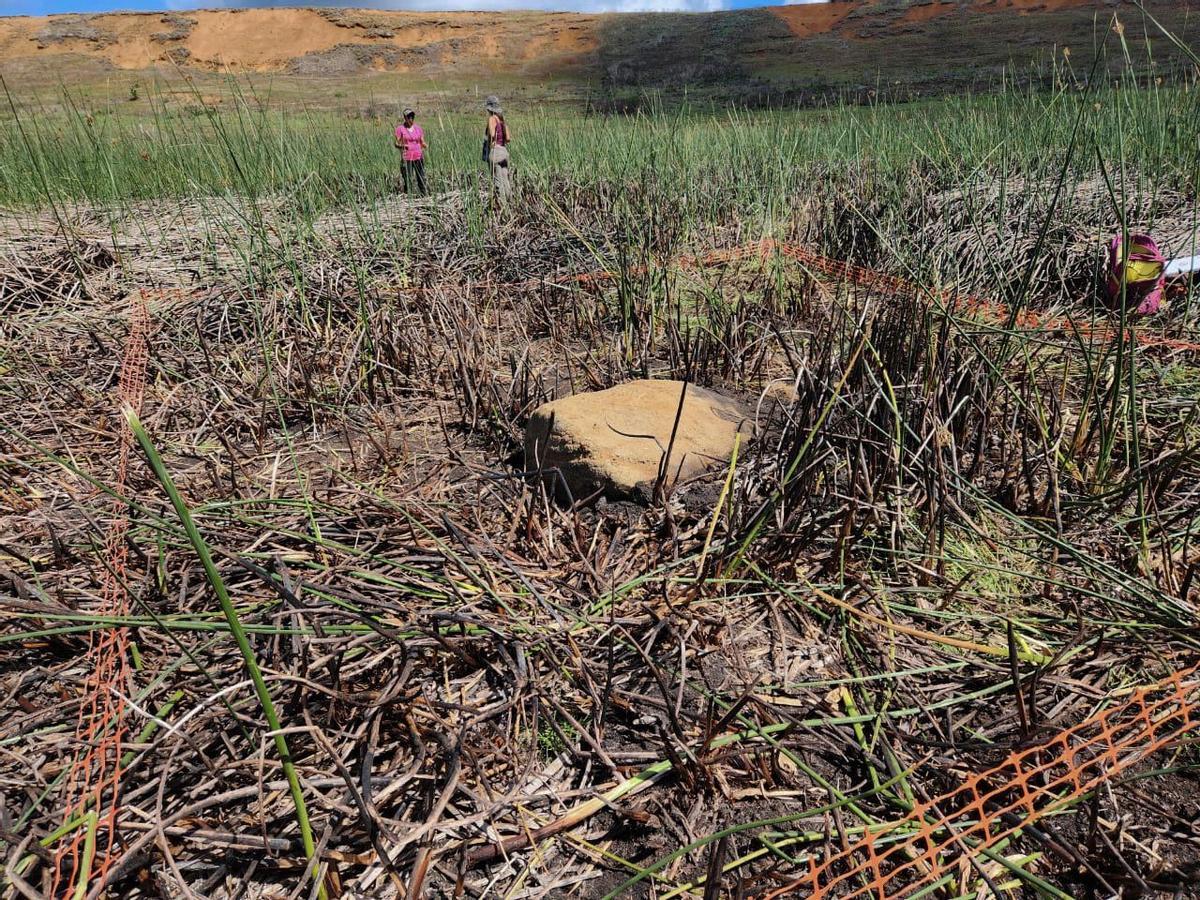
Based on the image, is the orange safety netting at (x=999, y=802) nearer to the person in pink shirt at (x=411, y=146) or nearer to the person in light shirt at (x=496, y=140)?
the person in light shirt at (x=496, y=140)

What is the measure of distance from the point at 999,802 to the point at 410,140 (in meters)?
5.82

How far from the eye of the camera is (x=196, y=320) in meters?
2.37

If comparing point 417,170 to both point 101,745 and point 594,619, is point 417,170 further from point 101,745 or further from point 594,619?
point 101,745

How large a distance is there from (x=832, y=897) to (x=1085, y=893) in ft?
0.92

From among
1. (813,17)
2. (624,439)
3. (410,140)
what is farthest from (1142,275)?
(813,17)

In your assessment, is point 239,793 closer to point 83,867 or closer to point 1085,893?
point 83,867

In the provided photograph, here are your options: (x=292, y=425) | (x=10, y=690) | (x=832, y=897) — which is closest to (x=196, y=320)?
(x=292, y=425)

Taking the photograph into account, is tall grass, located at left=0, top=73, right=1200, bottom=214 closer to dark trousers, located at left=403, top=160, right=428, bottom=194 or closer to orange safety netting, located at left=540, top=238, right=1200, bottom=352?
dark trousers, located at left=403, top=160, right=428, bottom=194

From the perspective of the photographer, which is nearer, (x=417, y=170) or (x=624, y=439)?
(x=624, y=439)

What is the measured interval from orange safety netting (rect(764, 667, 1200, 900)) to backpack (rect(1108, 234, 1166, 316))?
1.51 metres

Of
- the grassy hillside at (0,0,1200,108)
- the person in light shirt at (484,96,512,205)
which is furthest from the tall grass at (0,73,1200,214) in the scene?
the grassy hillside at (0,0,1200,108)

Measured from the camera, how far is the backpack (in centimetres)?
202

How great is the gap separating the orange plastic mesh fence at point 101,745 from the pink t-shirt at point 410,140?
493cm

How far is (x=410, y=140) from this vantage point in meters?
5.46
